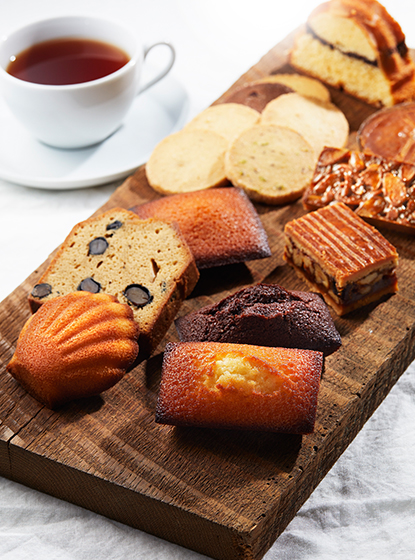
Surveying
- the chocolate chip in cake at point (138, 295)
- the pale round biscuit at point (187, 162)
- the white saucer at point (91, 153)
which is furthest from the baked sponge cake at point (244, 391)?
the white saucer at point (91, 153)

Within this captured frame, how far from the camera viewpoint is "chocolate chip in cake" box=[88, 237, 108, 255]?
8.88 feet

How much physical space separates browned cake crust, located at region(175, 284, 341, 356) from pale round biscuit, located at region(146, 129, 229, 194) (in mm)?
846

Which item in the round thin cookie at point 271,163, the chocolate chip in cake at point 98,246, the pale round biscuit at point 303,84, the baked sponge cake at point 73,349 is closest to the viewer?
the baked sponge cake at point 73,349

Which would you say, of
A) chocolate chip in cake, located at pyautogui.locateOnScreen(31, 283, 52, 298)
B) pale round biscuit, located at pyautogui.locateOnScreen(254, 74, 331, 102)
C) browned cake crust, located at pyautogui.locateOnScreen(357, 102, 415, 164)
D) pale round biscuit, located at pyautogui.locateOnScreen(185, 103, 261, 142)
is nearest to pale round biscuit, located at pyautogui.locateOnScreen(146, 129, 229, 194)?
pale round biscuit, located at pyautogui.locateOnScreen(185, 103, 261, 142)

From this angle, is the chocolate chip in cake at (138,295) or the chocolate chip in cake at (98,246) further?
the chocolate chip in cake at (98,246)

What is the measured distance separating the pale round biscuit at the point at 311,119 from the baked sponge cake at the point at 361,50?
0.80 feet

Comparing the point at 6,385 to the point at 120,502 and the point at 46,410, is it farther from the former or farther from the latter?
the point at 120,502

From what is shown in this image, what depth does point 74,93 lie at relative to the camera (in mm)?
3156

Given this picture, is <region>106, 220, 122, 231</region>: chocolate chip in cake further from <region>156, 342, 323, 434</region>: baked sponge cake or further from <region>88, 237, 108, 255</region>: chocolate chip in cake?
<region>156, 342, 323, 434</region>: baked sponge cake

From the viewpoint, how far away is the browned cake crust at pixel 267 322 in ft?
7.72

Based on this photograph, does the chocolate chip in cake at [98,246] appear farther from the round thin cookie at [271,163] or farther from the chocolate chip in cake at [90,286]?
the round thin cookie at [271,163]

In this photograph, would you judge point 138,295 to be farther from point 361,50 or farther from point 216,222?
point 361,50

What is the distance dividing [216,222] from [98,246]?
515 millimetres

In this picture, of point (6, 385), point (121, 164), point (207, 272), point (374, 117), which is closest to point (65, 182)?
point (121, 164)
